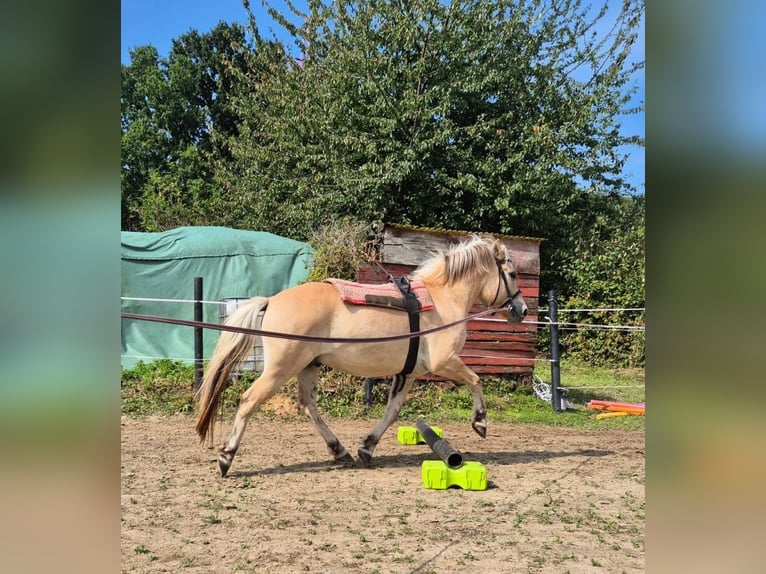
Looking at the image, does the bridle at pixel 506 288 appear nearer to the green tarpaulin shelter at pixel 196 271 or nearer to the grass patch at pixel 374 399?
the grass patch at pixel 374 399

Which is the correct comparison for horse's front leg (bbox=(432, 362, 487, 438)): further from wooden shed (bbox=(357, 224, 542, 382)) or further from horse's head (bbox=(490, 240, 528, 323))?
wooden shed (bbox=(357, 224, 542, 382))

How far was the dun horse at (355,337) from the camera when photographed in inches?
180

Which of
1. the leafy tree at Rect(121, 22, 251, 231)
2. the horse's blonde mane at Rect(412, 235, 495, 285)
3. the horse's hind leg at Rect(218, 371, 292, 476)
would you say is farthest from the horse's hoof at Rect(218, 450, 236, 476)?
the leafy tree at Rect(121, 22, 251, 231)

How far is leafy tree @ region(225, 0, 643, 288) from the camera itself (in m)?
12.2

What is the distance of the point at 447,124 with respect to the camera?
39.9 feet

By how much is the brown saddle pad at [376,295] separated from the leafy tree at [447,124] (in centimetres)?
703

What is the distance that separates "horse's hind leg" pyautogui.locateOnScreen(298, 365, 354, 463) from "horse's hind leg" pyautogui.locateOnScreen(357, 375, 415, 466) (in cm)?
18
